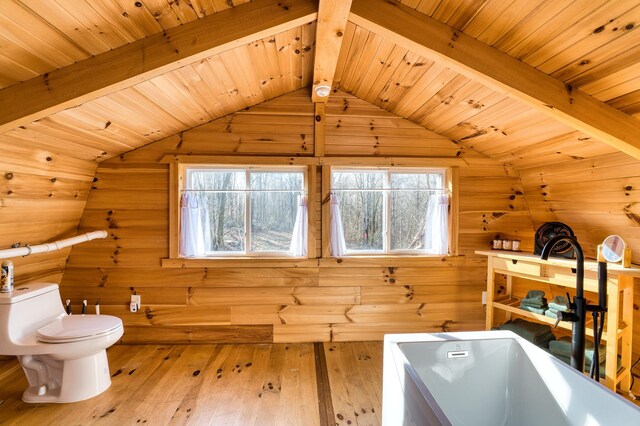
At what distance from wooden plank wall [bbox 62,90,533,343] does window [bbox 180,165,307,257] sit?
0.19 meters

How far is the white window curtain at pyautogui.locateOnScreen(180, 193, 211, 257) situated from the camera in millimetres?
2869

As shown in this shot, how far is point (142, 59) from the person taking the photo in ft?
5.29

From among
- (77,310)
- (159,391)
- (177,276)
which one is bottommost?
(159,391)

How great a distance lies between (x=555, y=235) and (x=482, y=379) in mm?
1582

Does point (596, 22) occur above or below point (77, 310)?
above

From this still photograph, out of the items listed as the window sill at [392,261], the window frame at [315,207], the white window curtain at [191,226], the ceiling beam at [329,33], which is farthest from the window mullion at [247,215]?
the ceiling beam at [329,33]

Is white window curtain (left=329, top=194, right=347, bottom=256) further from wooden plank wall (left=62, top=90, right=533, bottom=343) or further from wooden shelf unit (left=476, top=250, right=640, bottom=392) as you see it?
wooden shelf unit (left=476, top=250, right=640, bottom=392)

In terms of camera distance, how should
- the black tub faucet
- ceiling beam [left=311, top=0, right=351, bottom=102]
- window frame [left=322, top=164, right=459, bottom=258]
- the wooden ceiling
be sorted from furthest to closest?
1. window frame [left=322, top=164, right=459, bottom=258]
2. ceiling beam [left=311, top=0, right=351, bottom=102]
3. the wooden ceiling
4. the black tub faucet

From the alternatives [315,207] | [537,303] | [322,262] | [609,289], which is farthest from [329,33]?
[537,303]

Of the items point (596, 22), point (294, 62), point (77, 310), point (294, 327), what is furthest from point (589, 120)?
point (77, 310)

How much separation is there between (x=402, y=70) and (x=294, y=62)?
0.79 meters

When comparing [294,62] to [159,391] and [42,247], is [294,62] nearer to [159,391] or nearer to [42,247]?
[42,247]

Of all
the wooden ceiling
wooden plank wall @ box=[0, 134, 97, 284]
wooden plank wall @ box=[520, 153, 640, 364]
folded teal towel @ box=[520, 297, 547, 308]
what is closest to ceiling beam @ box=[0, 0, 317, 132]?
the wooden ceiling

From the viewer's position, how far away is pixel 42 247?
2.37 meters
